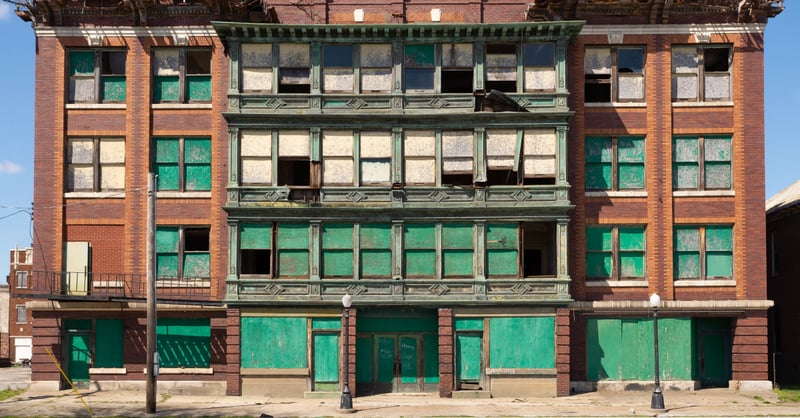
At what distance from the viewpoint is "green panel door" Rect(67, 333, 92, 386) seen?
34.6 meters

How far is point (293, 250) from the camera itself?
33.6m

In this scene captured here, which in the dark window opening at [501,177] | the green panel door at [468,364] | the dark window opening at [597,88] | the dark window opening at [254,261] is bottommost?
the green panel door at [468,364]

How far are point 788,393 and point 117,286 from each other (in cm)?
2577

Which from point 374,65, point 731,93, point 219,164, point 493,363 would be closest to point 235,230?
point 219,164

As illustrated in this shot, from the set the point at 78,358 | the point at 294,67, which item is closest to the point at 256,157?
the point at 294,67

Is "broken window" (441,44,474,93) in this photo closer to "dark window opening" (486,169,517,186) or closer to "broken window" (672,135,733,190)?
"dark window opening" (486,169,517,186)

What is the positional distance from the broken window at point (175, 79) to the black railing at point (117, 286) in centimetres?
703

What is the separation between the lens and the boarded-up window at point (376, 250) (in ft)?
110

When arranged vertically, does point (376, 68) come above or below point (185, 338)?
above

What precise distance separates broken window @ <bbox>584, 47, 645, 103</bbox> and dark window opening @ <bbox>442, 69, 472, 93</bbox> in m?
4.75

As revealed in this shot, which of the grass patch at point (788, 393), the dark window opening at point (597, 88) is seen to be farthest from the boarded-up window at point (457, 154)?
the grass patch at point (788, 393)

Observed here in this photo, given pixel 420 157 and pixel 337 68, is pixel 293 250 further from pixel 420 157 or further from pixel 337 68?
pixel 337 68

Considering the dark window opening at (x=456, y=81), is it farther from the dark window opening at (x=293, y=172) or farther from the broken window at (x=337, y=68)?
the dark window opening at (x=293, y=172)

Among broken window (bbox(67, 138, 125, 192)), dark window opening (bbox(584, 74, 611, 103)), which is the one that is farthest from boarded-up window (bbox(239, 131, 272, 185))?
dark window opening (bbox(584, 74, 611, 103))
